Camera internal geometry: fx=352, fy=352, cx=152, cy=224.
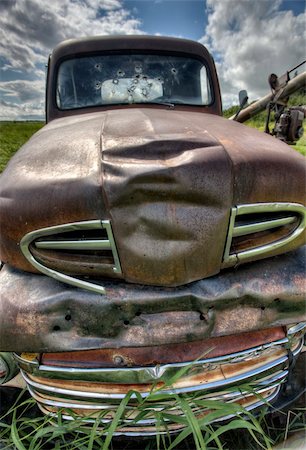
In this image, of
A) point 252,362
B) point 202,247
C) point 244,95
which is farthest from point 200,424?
point 244,95

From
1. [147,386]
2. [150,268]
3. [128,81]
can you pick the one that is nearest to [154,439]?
[147,386]

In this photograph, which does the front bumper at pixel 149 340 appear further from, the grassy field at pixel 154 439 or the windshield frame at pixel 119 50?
the windshield frame at pixel 119 50

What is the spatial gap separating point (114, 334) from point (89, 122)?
110 centimetres

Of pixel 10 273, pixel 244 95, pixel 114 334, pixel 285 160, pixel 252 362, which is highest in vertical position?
pixel 244 95

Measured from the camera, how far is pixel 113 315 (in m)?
1.31

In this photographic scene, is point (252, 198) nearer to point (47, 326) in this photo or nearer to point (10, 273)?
point (47, 326)

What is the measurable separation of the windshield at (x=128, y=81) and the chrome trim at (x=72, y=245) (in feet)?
5.48

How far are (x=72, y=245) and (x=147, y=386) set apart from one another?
2.11ft

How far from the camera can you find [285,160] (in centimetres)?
145

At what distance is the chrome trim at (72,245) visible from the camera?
1219mm

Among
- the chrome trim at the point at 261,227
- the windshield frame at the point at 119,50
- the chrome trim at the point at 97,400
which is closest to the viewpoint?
the chrome trim at the point at 261,227

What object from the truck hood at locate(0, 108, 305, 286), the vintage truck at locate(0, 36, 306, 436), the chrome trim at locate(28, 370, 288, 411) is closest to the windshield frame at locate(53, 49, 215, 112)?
the vintage truck at locate(0, 36, 306, 436)

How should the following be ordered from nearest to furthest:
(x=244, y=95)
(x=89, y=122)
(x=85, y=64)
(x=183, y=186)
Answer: (x=183, y=186) → (x=89, y=122) → (x=85, y=64) → (x=244, y=95)

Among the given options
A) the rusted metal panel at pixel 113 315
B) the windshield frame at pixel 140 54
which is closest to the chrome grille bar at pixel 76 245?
the rusted metal panel at pixel 113 315
